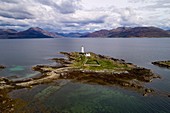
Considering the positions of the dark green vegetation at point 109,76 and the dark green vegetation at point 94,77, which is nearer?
the dark green vegetation at point 94,77

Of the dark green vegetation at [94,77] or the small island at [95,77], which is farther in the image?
the dark green vegetation at [94,77]

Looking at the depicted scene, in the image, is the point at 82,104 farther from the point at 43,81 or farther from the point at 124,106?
the point at 43,81

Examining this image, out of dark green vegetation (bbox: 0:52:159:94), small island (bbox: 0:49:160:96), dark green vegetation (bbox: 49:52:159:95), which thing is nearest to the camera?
small island (bbox: 0:49:160:96)

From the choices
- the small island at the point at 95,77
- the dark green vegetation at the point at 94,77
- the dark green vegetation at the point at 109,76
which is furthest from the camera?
the dark green vegetation at the point at 109,76

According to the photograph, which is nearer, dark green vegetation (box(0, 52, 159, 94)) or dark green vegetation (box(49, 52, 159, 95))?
dark green vegetation (box(0, 52, 159, 94))

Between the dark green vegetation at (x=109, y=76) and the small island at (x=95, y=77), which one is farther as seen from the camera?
the dark green vegetation at (x=109, y=76)

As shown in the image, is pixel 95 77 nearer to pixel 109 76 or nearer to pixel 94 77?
pixel 94 77

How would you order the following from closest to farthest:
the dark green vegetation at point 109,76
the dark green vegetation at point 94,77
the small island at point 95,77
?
the small island at point 95,77
the dark green vegetation at point 94,77
the dark green vegetation at point 109,76

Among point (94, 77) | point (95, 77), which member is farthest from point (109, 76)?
point (94, 77)

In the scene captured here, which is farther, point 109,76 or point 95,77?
point 109,76

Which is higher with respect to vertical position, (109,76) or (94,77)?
(109,76)

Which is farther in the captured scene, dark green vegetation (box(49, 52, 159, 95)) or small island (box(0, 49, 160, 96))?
dark green vegetation (box(49, 52, 159, 95))

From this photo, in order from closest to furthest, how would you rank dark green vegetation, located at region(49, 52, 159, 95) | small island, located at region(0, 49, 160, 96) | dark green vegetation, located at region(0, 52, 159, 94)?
small island, located at region(0, 49, 160, 96) < dark green vegetation, located at region(0, 52, 159, 94) < dark green vegetation, located at region(49, 52, 159, 95)
